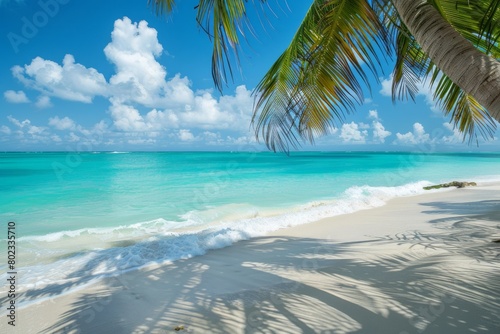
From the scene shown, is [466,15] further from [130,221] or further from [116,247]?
[130,221]

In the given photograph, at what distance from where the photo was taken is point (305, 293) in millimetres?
2918

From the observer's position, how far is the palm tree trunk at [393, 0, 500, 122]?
1.44 metres

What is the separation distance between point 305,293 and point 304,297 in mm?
98

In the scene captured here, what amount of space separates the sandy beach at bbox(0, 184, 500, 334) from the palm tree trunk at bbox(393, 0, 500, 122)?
1747 millimetres

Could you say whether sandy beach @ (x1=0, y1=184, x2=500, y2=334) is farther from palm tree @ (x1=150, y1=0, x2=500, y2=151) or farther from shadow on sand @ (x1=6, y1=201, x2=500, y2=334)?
palm tree @ (x1=150, y1=0, x2=500, y2=151)

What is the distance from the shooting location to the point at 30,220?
9.17 m

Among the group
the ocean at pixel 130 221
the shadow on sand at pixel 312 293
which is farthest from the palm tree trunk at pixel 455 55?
the ocean at pixel 130 221

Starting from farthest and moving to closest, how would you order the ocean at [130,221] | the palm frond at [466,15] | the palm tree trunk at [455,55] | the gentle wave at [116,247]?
the ocean at [130,221], the gentle wave at [116,247], the palm frond at [466,15], the palm tree trunk at [455,55]

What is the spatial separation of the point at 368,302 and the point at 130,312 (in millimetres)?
2342

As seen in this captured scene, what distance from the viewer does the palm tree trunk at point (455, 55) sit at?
4.74 feet

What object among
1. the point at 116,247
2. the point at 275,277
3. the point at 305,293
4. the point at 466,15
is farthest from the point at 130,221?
the point at 466,15

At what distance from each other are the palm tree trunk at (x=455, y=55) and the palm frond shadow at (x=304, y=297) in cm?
175

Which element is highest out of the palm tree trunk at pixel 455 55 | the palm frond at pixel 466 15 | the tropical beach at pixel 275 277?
the palm frond at pixel 466 15

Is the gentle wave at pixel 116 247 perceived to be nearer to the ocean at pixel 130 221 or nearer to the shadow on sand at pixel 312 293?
the ocean at pixel 130 221
